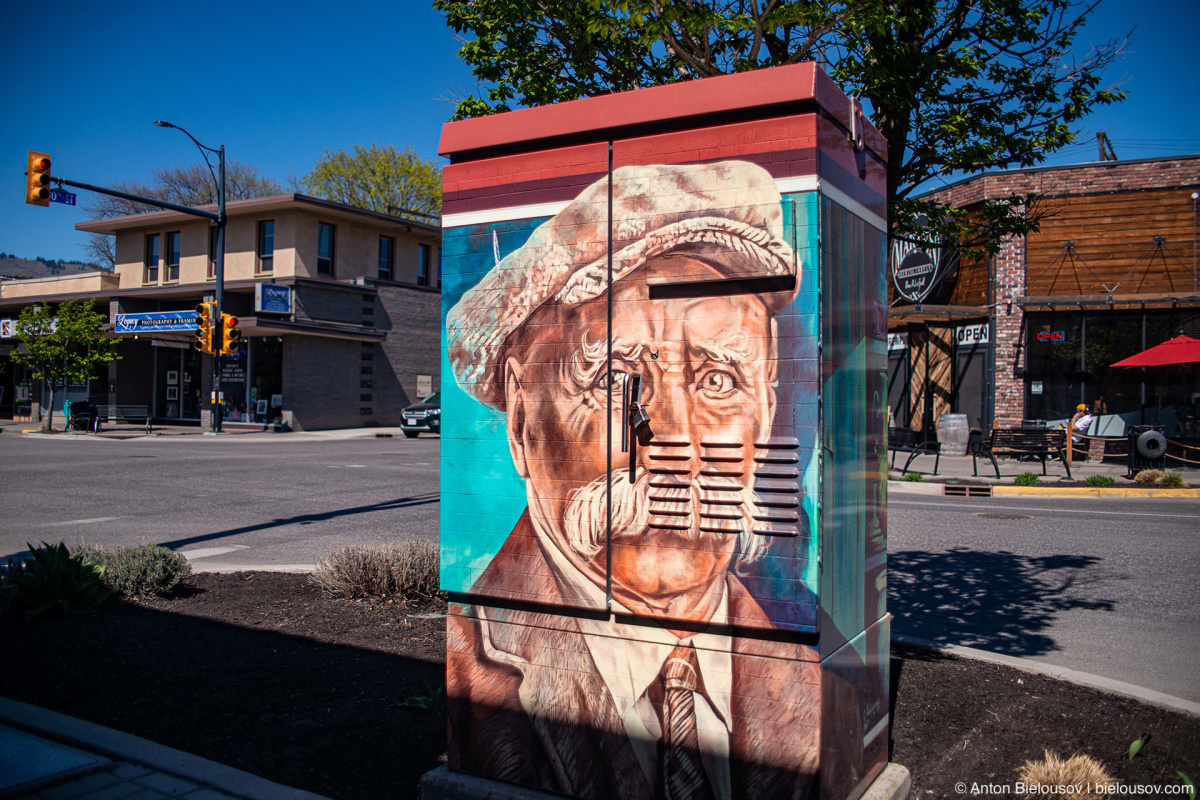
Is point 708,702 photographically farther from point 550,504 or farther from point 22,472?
point 22,472

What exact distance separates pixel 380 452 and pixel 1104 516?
54.3ft

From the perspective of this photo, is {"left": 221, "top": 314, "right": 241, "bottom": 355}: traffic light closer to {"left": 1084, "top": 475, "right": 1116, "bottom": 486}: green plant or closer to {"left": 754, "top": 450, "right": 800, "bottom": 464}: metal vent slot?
{"left": 1084, "top": 475, "right": 1116, "bottom": 486}: green plant

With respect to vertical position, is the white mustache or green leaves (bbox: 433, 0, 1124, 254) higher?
green leaves (bbox: 433, 0, 1124, 254)

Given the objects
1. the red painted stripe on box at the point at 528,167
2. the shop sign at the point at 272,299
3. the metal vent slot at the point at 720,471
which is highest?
the shop sign at the point at 272,299

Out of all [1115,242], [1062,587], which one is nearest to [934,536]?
[1062,587]

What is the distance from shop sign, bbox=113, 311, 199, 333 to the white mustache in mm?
29711

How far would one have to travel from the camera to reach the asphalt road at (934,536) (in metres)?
5.73

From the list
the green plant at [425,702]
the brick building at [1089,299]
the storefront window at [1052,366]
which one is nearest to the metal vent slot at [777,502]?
the green plant at [425,702]

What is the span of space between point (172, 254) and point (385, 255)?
9290 mm

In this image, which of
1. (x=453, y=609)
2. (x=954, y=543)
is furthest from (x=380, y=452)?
(x=453, y=609)

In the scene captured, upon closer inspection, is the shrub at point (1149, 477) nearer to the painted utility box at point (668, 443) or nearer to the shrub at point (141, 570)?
the painted utility box at point (668, 443)

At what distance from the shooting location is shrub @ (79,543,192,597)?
5934mm

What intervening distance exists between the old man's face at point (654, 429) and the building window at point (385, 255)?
1362 inches

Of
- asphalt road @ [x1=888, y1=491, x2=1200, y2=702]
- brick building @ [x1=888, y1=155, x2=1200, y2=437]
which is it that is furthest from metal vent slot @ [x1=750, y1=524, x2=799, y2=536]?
brick building @ [x1=888, y1=155, x2=1200, y2=437]
